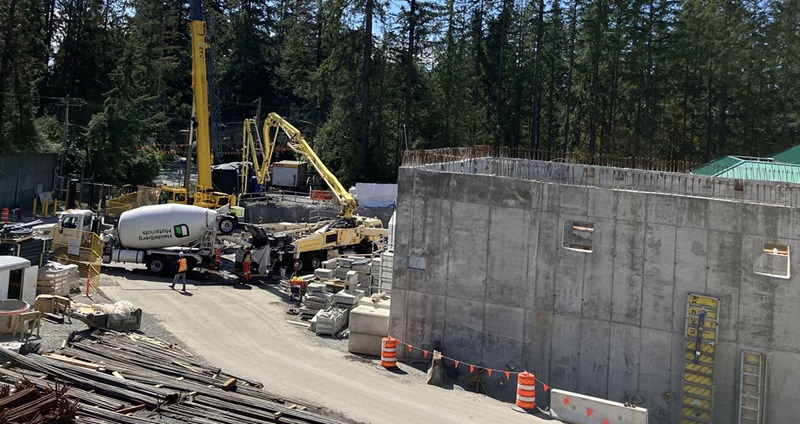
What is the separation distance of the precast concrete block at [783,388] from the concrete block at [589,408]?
3.03 m

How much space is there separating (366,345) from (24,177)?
29.9 meters

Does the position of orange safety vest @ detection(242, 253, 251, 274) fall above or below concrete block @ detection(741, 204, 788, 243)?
below

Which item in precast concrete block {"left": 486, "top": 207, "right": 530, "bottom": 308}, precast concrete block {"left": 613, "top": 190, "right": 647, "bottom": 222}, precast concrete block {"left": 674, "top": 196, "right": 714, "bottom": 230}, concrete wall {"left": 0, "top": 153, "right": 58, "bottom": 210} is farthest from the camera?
concrete wall {"left": 0, "top": 153, "right": 58, "bottom": 210}

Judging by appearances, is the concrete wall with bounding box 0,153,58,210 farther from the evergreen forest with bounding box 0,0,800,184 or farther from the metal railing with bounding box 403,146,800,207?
the metal railing with bounding box 403,146,800,207

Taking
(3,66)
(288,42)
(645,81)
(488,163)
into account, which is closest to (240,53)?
(288,42)

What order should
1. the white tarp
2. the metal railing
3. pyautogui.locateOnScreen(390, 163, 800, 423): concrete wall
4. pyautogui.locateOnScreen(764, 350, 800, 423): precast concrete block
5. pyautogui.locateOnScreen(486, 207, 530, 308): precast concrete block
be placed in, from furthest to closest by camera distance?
the white tarp → pyautogui.locateOnScreen(486, 207, 530, 308): precast concrete block → the metal railing → pyautogui.locateOnScreen(390, 163, 800, 423): concrete wall → pyautogui.locateOnScreen(764, 350, 800, 423): precast concrete block

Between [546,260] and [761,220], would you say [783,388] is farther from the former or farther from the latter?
[546,260]

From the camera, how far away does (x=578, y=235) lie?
2017 centimetres

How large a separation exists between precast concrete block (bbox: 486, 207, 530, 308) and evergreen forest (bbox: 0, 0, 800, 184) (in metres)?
26.4

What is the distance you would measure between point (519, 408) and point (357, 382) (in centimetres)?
384

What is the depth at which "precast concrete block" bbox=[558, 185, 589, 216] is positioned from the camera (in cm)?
1788

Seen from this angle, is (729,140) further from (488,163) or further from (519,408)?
(519,408)

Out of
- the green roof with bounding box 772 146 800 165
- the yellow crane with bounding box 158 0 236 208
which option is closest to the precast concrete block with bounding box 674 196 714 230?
the green roof with bounding box 772 146 800 165

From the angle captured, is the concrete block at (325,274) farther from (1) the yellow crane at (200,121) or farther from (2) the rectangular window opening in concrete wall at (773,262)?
(2) the rectangular window opening in concrete wall at (773,262)
